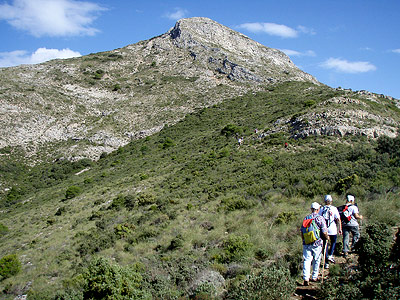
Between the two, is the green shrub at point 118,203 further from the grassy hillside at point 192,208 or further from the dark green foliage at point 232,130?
the dark green foliage at point 232,130

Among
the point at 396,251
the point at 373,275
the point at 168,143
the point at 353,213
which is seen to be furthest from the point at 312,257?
the point at 168,143

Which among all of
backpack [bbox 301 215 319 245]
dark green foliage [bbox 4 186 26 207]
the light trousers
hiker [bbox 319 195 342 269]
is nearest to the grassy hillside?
dark green foliage [bbox 4 186 26 207]

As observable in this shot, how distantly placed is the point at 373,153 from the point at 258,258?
1374 centimetres

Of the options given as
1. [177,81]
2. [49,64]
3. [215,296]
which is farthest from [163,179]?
[49,64]

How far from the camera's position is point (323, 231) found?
6234 mm

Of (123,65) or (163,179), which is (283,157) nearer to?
(163,179)

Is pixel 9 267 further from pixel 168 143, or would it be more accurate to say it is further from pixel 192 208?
pixel 168 143

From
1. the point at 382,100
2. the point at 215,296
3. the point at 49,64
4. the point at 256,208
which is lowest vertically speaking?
the point at 215,296

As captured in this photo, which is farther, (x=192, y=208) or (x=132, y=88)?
(x=132, y=88)

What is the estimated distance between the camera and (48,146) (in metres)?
45.8

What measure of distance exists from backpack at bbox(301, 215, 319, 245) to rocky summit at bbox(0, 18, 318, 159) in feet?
141

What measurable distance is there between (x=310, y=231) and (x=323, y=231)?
1.45 feet

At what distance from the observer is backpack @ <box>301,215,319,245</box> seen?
5973 mm

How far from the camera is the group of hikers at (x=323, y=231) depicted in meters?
5.97
